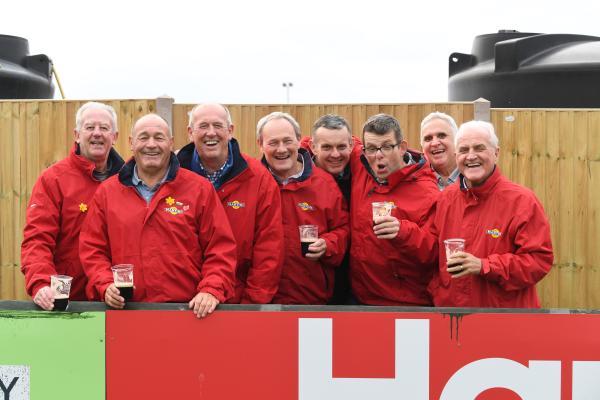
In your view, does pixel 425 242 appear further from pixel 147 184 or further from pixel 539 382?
pixel 147 184

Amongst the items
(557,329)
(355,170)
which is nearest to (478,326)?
(557,329)

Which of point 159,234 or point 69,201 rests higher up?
point 69,201

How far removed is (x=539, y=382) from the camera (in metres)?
3.84

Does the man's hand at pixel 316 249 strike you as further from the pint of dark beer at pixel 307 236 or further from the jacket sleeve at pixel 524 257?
the jacket sleeve at pixel 524 257

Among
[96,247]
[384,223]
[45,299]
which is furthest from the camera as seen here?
[384,223]

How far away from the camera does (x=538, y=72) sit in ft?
27.9

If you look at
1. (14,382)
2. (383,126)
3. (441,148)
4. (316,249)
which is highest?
(383,126)

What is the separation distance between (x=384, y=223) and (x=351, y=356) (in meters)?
0.74

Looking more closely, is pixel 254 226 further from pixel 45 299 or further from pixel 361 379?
pixel 45 299

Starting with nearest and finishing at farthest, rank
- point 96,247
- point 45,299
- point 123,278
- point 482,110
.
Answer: point 123,278 < point 45,299 < point 96,247 < point 482,110

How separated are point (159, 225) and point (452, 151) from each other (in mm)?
2045

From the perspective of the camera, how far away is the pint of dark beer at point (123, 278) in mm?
3766

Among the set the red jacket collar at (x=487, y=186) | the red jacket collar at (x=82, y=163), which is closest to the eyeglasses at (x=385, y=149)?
the red jacket collar at (x=487, y=186)

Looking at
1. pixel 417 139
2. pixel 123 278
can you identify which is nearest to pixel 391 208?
pixel 123 278
